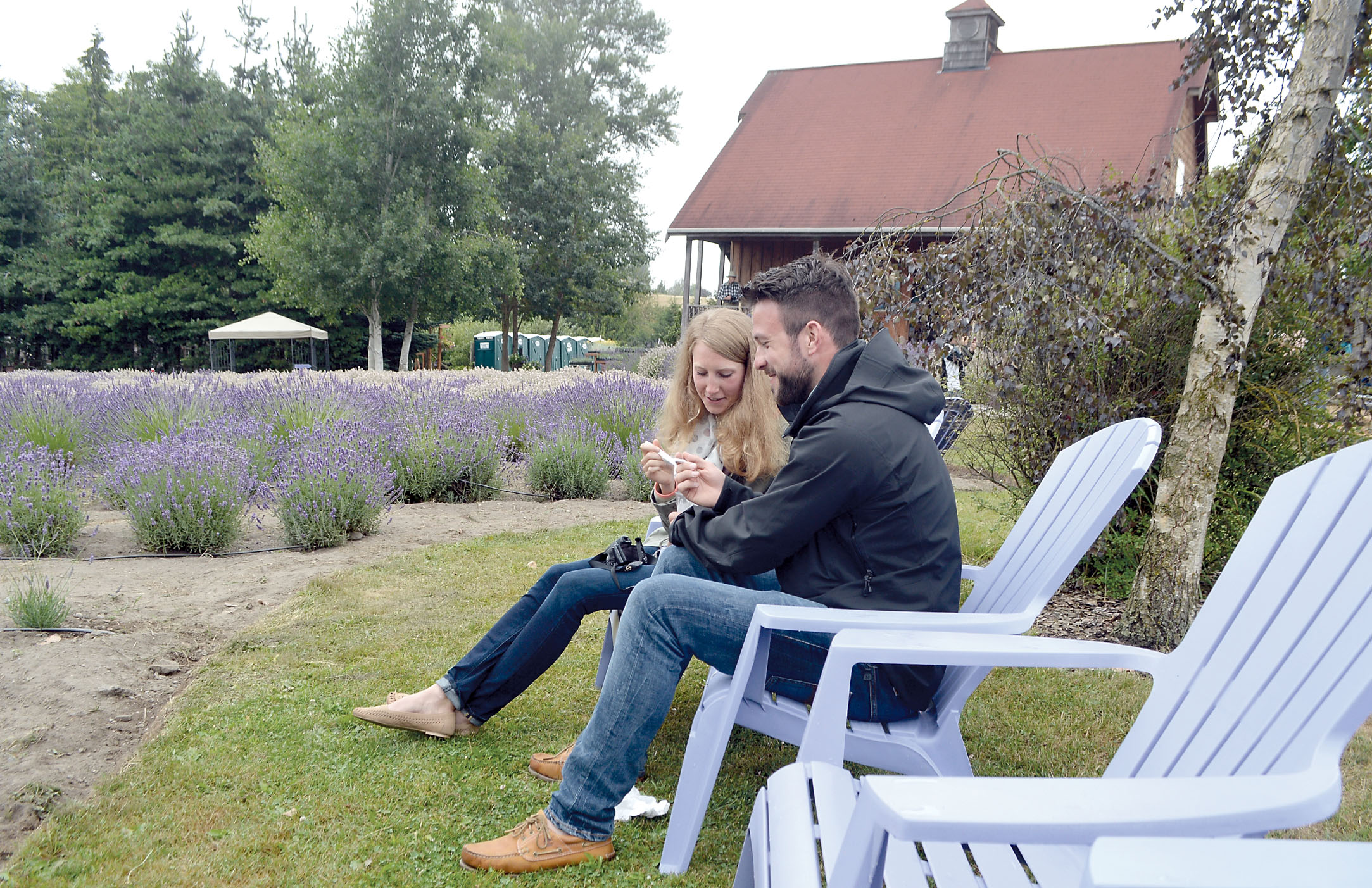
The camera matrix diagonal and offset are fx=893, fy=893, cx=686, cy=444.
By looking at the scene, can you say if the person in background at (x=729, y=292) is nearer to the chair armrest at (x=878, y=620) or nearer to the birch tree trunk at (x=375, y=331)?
the chair armrest at (x=878, y=620)

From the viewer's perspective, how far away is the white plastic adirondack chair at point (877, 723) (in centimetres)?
208

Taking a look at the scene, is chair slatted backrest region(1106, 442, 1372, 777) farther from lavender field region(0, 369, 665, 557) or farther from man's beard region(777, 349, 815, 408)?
lavender field region(0, 369, 665, 557)

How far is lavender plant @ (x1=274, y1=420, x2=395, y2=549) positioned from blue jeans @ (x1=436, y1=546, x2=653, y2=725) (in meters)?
2.97

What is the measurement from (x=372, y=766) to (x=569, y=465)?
188 inches

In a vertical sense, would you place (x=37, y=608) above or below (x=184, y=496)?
Result: below

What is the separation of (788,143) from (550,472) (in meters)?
14.4

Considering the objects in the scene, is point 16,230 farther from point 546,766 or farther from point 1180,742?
point 1180,742

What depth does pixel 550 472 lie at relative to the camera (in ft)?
24.7

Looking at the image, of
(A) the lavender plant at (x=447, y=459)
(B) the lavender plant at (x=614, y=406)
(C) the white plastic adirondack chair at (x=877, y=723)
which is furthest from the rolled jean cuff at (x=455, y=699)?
(B) the lavender plant at (x=614, y=406)

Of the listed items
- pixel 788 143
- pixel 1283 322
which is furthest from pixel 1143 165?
pixel 1283 322

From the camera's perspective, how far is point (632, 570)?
2775mm

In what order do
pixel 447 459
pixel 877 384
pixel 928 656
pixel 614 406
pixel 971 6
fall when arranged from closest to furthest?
pixel 928 656, pixel 877 384, pixel 447 459, pixel 614 406, pixel 971 6

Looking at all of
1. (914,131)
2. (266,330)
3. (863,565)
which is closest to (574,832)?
(863,565)

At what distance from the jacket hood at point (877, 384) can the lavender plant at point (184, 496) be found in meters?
4.15
